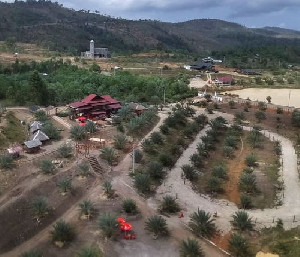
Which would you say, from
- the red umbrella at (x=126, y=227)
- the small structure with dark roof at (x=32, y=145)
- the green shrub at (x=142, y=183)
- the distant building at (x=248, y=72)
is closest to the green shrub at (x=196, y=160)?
the green shrub at (x=142, y=183)

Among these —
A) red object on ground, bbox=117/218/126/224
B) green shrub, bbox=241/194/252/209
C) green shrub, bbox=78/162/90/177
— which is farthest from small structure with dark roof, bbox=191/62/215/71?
red object on ground, bbox=117/218/126/224

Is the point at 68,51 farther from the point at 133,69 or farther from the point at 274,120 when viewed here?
the point at 274,120

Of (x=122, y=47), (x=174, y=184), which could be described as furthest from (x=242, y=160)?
(x=122, y=47)

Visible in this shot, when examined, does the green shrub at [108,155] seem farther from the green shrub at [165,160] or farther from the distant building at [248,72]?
the distant building at [248,72]

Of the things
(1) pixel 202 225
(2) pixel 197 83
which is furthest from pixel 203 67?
(1) pixel 202 225

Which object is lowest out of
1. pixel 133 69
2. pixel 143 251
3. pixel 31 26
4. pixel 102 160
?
pixel 143 251

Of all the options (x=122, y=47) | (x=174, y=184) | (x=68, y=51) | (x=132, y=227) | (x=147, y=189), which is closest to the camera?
(x=132, y=227)
